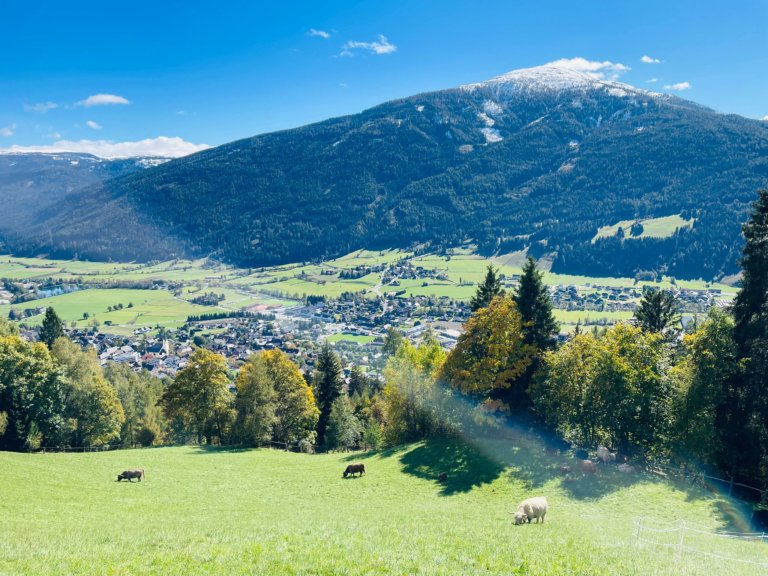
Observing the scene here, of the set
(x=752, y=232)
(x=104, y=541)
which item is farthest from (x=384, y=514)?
(x=752, y=232)

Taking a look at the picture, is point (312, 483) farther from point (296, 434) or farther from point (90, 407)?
point (90, 407)

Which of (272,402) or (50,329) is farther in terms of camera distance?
(50,329)

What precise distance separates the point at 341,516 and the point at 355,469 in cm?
1271

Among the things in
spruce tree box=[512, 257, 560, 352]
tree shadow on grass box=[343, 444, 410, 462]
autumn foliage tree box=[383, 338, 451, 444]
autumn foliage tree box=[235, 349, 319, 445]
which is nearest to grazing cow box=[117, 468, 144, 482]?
autumn foliage tree box=[235, 349, 319, 445]

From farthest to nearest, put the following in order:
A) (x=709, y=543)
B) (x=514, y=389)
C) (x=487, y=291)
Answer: (x=487, y=291), (x=514, y=389), (x=709, y=543)

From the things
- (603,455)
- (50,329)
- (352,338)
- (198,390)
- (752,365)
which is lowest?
(352,338)

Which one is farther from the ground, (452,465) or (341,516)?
(341,516)

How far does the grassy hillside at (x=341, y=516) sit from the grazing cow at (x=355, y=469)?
0.87m

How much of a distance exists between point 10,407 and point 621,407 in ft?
175

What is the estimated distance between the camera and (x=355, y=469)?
37281 millimetres

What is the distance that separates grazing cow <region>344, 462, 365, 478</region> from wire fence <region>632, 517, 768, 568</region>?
65.8 feet

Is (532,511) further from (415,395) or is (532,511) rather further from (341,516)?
(415,395)

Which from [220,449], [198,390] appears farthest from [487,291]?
[198,390]

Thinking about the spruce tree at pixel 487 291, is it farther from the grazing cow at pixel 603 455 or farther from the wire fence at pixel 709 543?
the wire fence at pixel 709 543
